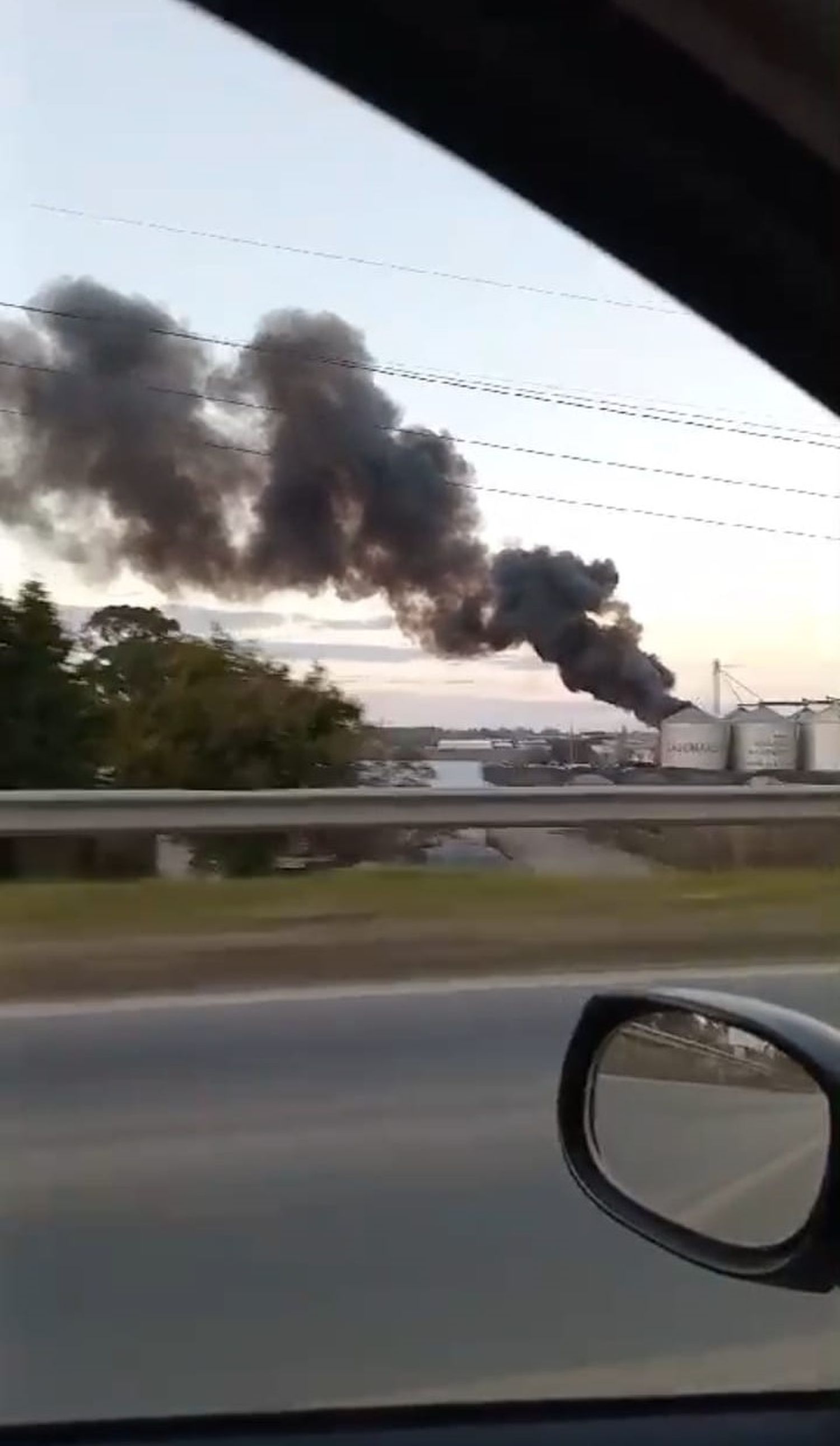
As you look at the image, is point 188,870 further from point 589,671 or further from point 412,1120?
point 412,1120

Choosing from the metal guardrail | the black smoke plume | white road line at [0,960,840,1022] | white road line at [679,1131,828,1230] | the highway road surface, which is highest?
the black smoke plume

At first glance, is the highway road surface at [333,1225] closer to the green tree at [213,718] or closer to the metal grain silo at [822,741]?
the metal grain silo at [822,741]

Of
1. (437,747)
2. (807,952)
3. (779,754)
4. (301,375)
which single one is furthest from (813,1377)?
(301,375)

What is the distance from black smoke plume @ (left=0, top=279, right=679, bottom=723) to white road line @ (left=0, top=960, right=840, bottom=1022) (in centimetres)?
53

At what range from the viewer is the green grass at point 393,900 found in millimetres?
2506

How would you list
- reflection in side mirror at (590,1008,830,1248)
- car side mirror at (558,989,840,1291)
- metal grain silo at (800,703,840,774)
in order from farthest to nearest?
metal grain silo at (800,703,840,774), reflection in side mirror at (590,1008,830,1248), car side mirror at (558,989,840,1291)

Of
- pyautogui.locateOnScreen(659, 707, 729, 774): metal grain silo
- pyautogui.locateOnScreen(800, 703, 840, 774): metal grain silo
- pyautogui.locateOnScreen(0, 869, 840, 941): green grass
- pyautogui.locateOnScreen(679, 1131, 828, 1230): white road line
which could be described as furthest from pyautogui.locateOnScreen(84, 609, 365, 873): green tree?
→ pyautogui.locateOnScreen(679, 1131, 828, 1230): white road line

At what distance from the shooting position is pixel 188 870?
8.27ft

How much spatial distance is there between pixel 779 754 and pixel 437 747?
0.51 metres

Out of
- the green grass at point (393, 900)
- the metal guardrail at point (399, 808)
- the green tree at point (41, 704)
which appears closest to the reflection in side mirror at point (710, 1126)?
the green grass at point (393, 900)

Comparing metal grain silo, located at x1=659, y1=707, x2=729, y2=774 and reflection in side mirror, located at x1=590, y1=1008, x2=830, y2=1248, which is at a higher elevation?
metal grain silo, located at x1=659, y1=707, x2=729, y2=774

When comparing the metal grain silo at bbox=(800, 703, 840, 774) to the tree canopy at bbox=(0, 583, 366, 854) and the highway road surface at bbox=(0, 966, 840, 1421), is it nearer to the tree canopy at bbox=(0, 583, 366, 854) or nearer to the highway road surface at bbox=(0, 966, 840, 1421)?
the highway road surface at bbox=(0, 966, 840, 1421)

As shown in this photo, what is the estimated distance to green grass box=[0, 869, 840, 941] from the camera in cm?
251

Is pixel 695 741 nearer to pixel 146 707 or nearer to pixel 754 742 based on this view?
pixel 754 742
